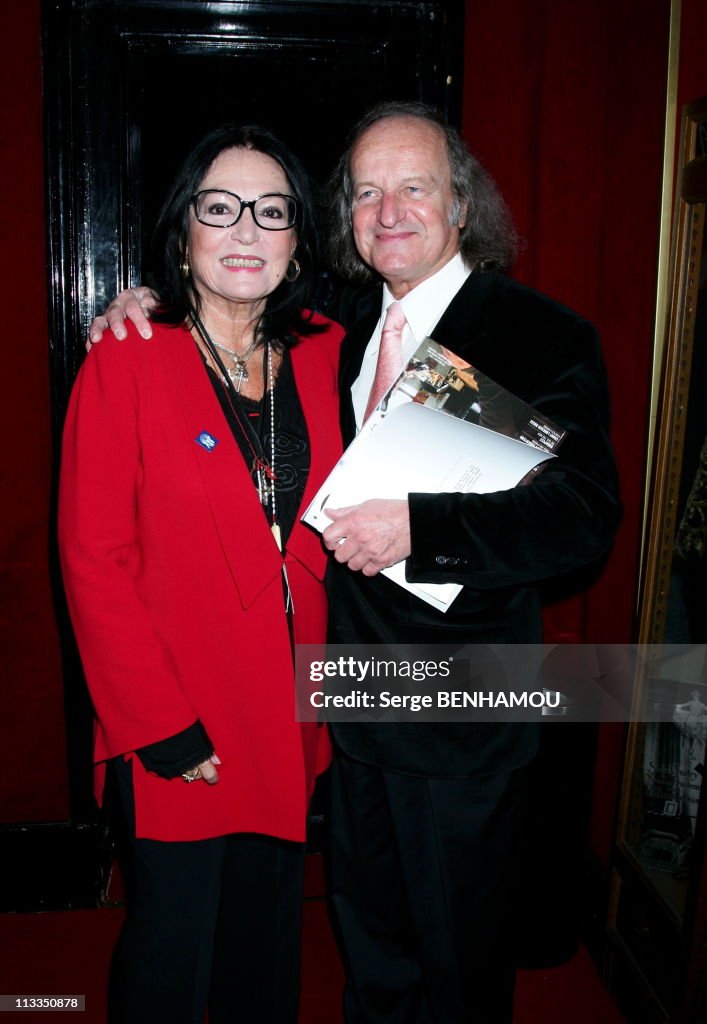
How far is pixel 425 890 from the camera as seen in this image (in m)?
1.73

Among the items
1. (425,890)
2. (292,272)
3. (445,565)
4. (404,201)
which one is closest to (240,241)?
(292,272)

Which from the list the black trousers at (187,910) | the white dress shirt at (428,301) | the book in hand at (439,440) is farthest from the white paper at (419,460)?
the black trousers at (187,910)

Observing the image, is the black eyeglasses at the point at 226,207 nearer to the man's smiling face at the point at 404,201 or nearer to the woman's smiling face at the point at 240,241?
the woman's smiling face at the point at 240,241

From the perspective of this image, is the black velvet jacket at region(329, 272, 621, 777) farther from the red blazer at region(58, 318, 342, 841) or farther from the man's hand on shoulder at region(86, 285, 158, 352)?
the man's hand on shoulder at region(86, 285, 158, 352)

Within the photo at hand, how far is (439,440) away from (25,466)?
144 centimetres

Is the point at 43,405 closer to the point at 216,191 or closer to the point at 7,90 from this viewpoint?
the point at 7,90

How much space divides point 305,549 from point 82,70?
1549 mm

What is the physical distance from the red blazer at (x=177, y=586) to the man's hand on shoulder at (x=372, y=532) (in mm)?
132

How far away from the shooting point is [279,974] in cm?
179

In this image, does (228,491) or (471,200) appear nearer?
(228,491)

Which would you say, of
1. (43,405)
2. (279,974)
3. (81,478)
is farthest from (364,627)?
Answer: (43,405)

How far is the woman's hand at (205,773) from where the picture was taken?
1569mm

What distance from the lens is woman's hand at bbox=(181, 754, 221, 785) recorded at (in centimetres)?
157
